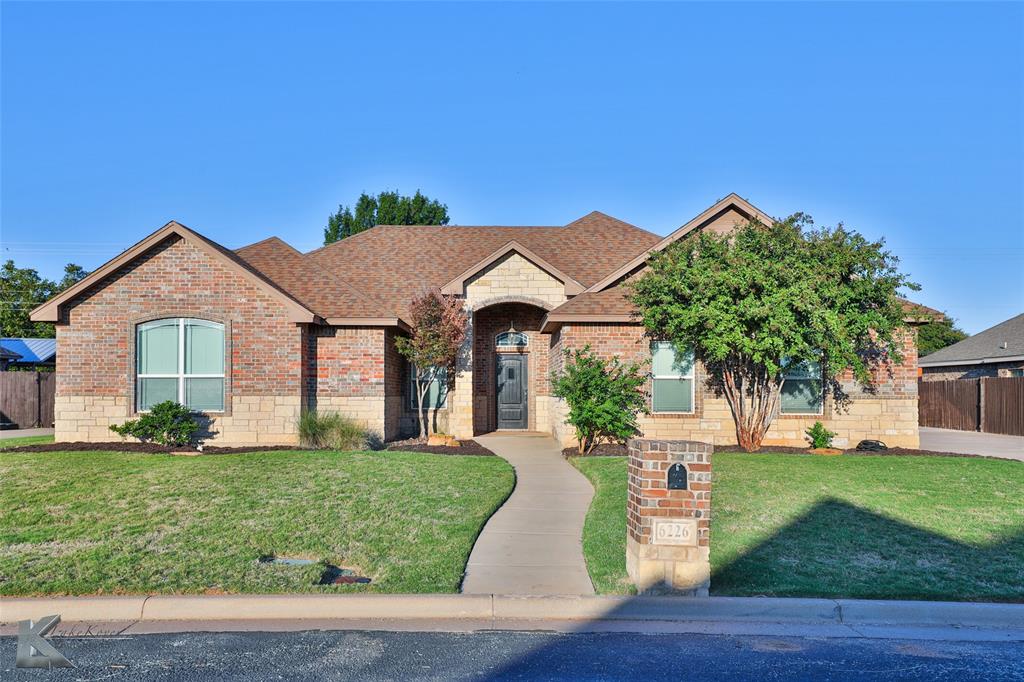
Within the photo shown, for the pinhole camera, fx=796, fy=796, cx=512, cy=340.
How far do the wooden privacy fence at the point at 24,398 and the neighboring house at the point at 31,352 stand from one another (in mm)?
5111

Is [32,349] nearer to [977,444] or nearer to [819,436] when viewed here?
[819,436]

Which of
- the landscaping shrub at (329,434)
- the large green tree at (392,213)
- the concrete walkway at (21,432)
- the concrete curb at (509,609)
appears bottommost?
the concrete curb at (509,609)

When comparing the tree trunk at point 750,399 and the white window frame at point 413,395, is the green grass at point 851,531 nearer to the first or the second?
the tree trunk at point 750,399

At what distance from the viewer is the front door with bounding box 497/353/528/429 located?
22.9 m

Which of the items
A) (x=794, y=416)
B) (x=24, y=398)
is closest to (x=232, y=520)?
(x=794, y=416)

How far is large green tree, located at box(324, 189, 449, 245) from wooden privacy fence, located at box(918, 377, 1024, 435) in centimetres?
2879

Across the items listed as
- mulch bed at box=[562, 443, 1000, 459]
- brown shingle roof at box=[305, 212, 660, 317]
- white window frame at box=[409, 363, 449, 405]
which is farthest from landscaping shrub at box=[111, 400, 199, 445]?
mulch bed at box=[562, 443, 1000, 459]

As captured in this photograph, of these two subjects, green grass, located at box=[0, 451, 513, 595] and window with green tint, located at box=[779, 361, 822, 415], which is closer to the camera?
green grass, located at box=[0, 451, 513, 595]

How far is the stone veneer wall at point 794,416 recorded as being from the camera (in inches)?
704

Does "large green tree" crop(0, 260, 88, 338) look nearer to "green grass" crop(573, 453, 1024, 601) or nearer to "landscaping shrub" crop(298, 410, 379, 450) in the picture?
"landscaping shrub" crop(298, 410, 379, 450)

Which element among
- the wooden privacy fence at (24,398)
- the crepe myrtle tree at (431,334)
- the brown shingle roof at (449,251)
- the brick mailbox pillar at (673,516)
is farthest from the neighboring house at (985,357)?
the wooden privacy fence at (24,398)

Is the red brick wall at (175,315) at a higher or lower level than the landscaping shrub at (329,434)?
higher

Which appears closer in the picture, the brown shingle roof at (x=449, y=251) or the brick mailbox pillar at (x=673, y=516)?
the brick mailbox pillar at (x=673, y=516)

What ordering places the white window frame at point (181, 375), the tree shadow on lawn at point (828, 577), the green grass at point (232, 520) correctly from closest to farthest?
1. the tree shadow on lawn at point (828, 577)
2. the green grass at point (232, 520)
3. the white window frame at point (181, 375)
